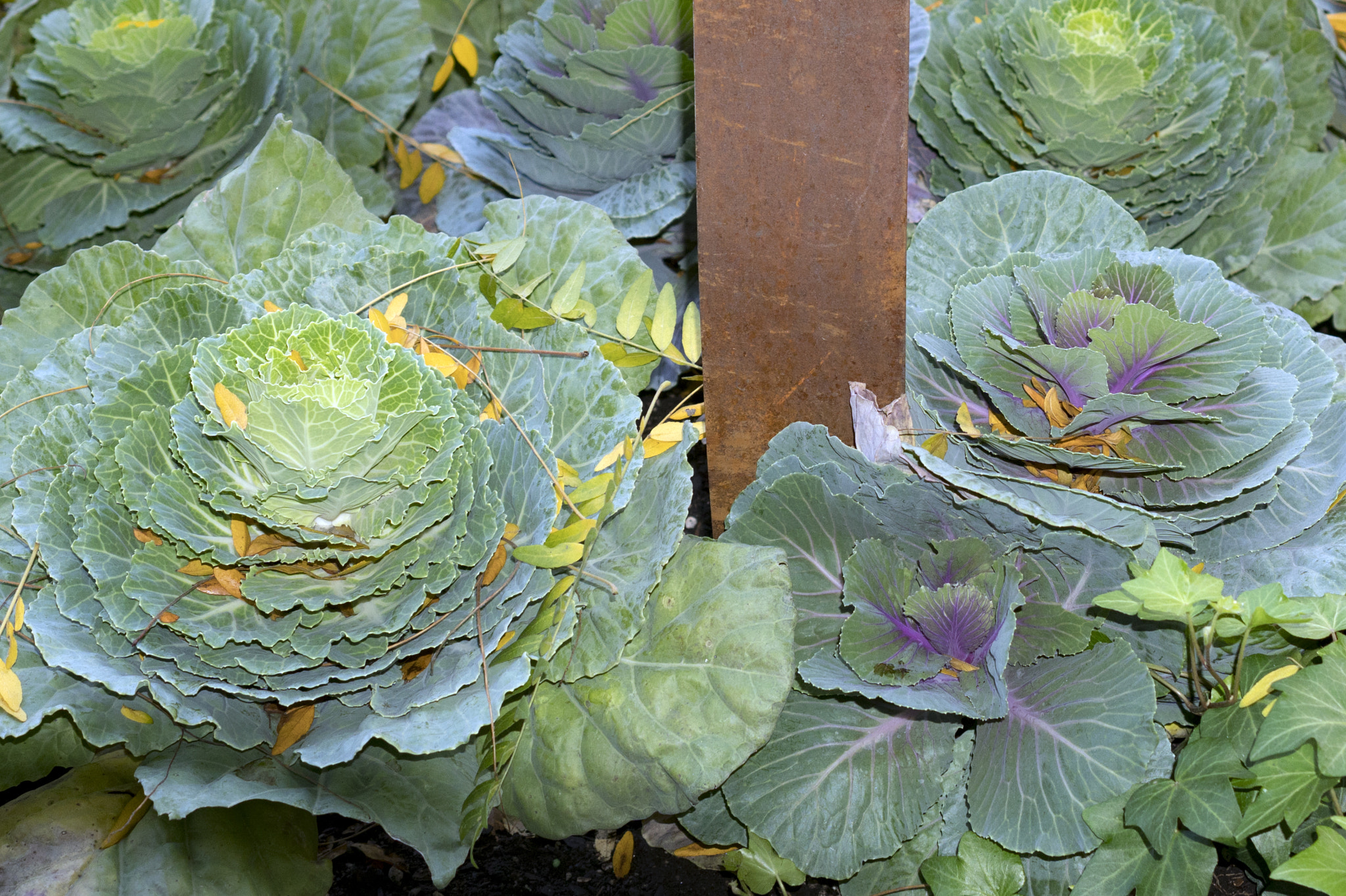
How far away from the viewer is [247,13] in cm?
222

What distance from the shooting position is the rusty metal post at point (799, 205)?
106cm

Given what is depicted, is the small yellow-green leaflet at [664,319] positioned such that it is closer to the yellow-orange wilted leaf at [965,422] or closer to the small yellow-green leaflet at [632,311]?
the small yellow-green leaflet at [632,311]

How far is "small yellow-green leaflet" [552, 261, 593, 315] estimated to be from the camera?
1.42 m

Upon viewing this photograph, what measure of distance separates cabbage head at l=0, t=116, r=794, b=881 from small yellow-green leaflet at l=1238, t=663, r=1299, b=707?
48 cm

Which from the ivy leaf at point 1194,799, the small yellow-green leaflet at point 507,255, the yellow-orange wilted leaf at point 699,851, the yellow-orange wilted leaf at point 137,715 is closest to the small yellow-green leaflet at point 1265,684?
the ivy leaf at point 1194,799

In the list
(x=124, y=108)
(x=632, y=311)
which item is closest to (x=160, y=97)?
(x=124, y=108)

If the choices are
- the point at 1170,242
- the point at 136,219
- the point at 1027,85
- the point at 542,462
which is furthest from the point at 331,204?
the point at 1170,242

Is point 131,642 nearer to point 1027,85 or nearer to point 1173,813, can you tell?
→ point 1173,813

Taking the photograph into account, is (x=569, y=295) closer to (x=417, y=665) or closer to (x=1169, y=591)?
(x=417, y=665)

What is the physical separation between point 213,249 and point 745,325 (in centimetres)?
77

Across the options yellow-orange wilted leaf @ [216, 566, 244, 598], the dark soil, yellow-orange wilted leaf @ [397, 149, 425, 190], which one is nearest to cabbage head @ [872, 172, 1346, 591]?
the dark soil

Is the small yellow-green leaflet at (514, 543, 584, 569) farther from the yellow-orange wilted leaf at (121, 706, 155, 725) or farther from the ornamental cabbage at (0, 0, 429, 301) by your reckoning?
the ornamental cabbage at (0, 0, 429, 301)

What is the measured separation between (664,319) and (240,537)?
597 millimetres

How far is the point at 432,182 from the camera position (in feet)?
7.41
